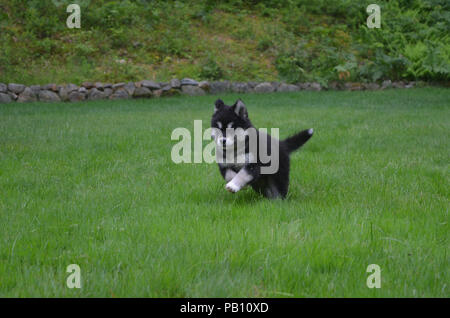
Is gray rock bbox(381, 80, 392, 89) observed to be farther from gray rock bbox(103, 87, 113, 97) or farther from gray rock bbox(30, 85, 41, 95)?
gray rock bbox(30, 85, 41, 95)

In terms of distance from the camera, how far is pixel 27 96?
1320cm

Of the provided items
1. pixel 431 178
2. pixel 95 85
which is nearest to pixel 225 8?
pixel 95 85

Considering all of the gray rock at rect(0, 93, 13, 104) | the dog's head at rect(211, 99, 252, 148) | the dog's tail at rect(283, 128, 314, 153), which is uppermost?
the gray rock at rect(0, 93, 13, 104)

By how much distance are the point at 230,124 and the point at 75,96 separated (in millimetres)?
10929

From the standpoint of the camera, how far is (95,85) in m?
13.8

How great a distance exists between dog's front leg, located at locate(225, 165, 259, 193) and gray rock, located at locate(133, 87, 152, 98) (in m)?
10.9

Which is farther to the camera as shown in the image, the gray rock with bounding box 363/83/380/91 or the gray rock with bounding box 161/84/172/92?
the gray rock with bounding box 363/83/380/91

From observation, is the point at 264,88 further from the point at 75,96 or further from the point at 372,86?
the point at 75,96

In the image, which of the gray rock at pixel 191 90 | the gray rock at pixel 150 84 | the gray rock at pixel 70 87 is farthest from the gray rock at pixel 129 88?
the gray rock at pixel 191 90

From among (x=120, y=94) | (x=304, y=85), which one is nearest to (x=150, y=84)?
(x=120, y=94)

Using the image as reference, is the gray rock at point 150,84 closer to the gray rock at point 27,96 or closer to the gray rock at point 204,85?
the gray rock at point 204,85

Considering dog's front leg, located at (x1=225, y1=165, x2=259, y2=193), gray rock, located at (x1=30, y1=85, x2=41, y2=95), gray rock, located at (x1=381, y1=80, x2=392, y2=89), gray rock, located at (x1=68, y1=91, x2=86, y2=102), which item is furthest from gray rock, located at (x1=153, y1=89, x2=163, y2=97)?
dog's front leg, located at (x1=225, y1=165, x2=259, y2=193)

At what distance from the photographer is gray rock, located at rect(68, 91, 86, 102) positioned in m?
13.5
